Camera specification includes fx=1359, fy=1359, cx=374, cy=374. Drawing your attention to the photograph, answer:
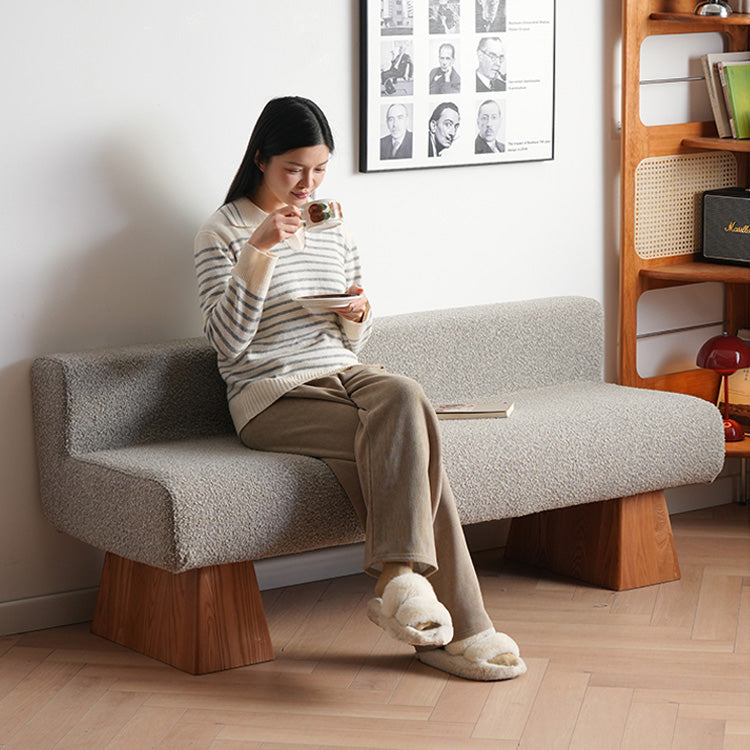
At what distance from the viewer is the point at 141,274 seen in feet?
9.75

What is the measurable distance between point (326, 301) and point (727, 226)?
1.41m

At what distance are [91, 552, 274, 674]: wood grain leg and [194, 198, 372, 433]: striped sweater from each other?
344mm

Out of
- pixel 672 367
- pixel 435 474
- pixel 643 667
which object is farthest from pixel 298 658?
pixel 672 367

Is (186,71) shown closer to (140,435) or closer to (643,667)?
(140,435)

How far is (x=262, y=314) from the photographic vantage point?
112 inches

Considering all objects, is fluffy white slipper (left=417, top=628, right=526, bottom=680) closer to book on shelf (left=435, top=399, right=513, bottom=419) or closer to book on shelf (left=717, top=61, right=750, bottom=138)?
book on shelf (left=435, top=399, right=513, bottom=419)

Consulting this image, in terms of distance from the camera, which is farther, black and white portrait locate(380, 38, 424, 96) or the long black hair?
black and white portrait locate(380, 38, 424, 96)

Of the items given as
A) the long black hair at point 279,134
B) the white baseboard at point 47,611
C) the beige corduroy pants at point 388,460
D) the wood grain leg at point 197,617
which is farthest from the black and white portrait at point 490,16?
the white baseboard at point 47,611

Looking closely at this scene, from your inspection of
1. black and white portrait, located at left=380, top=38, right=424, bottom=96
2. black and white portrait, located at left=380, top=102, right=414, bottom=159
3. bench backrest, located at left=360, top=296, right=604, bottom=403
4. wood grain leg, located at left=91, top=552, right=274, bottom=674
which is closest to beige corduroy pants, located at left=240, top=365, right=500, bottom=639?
wood grain leg, located at left=91, top=552, right=274, bottom=674

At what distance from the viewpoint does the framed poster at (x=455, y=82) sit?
3207 mm

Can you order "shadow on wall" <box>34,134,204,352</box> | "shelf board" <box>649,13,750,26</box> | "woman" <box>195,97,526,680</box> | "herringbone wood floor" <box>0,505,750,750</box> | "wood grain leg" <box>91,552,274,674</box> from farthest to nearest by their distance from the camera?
"shelf board" <box>649,13,750,26</box>
"shadow on wall" <box>34,134,204,352</box>
"wood grain leg" <box>91,552,274,674</box>
"woman" <box>195,97,526,680</box>
"herringbone wood floor" <box>0,505,750,750</box>

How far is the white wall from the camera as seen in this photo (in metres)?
2.81

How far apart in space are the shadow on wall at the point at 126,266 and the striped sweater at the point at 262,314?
164 millimetres

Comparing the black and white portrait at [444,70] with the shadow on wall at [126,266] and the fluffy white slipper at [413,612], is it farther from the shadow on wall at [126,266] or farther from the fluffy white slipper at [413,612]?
the fluffy white slipper at [413,612]
